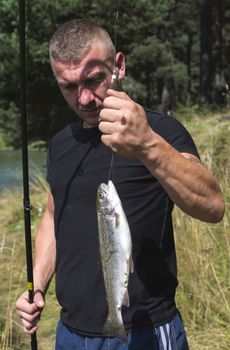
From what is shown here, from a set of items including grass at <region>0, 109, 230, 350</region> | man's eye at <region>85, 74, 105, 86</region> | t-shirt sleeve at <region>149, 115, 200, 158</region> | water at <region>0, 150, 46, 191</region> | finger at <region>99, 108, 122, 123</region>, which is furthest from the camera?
water at <region>0, 150, 46, 191</region>

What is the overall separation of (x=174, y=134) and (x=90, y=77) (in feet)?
1.27

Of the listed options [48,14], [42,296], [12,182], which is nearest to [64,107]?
[48,14]

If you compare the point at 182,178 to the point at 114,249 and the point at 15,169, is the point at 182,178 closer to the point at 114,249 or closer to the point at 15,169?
the point at 114,249

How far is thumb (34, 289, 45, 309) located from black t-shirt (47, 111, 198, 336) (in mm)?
125

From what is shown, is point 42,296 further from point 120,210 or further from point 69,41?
point 69,41

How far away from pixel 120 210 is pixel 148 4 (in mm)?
16773

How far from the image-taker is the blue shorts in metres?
2.03

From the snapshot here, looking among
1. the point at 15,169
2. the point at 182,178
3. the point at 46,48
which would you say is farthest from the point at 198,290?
the point at 46,48

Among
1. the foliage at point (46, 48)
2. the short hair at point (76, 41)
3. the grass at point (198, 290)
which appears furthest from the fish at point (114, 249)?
the foliage at point (46, 48)

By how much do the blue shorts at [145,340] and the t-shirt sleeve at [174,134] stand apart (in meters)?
0.68

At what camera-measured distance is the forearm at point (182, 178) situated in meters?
→ 1.63

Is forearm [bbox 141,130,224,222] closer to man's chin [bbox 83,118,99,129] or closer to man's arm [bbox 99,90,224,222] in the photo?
man's arm [bbox 99,90,224,222]

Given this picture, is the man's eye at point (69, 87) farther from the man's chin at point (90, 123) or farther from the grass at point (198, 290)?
the grass at point (198, 290)

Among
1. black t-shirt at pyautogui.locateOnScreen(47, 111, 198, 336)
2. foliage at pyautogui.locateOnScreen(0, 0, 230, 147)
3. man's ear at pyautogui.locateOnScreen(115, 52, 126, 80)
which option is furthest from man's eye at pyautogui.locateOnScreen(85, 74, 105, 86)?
foliage at pyautogui.locateOnScreen(0, 0, 230, 147)
